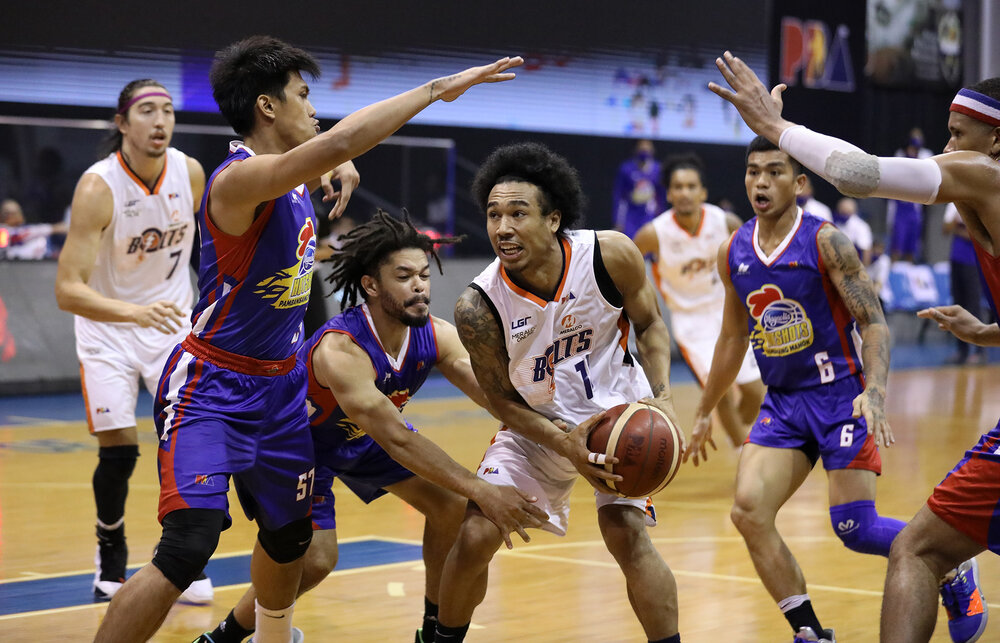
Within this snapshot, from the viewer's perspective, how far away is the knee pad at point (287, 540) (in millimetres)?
4414

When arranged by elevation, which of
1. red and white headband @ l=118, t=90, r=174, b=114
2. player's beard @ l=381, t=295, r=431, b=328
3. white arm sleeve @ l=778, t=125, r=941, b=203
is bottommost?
player's beard @ l=381, t=295, r=431, b=328

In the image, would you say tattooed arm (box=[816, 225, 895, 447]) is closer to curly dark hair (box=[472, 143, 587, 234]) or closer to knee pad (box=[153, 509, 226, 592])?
curly dark hair (box=[472, 143, 587, 234])

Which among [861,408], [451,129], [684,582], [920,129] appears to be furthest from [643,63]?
[861,408]

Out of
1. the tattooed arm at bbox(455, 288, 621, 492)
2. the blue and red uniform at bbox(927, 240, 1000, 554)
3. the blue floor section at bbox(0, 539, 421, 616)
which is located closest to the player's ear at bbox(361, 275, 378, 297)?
the tattooed arm at bbox(455, 288, 621, 492)

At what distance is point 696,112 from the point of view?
21.5 metres

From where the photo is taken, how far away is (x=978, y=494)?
3797 millimetres

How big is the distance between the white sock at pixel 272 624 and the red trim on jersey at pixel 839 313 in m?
2.49

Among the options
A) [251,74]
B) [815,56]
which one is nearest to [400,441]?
[251,74]

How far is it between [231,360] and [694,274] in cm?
565

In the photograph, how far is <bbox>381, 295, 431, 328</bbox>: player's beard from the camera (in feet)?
15.7

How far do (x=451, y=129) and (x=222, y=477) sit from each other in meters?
14.3

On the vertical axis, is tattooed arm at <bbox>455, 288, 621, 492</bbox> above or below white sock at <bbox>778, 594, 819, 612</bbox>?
above

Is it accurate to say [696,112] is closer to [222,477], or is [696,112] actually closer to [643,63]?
[643,63]

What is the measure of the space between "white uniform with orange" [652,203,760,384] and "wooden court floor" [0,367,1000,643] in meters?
1.06
